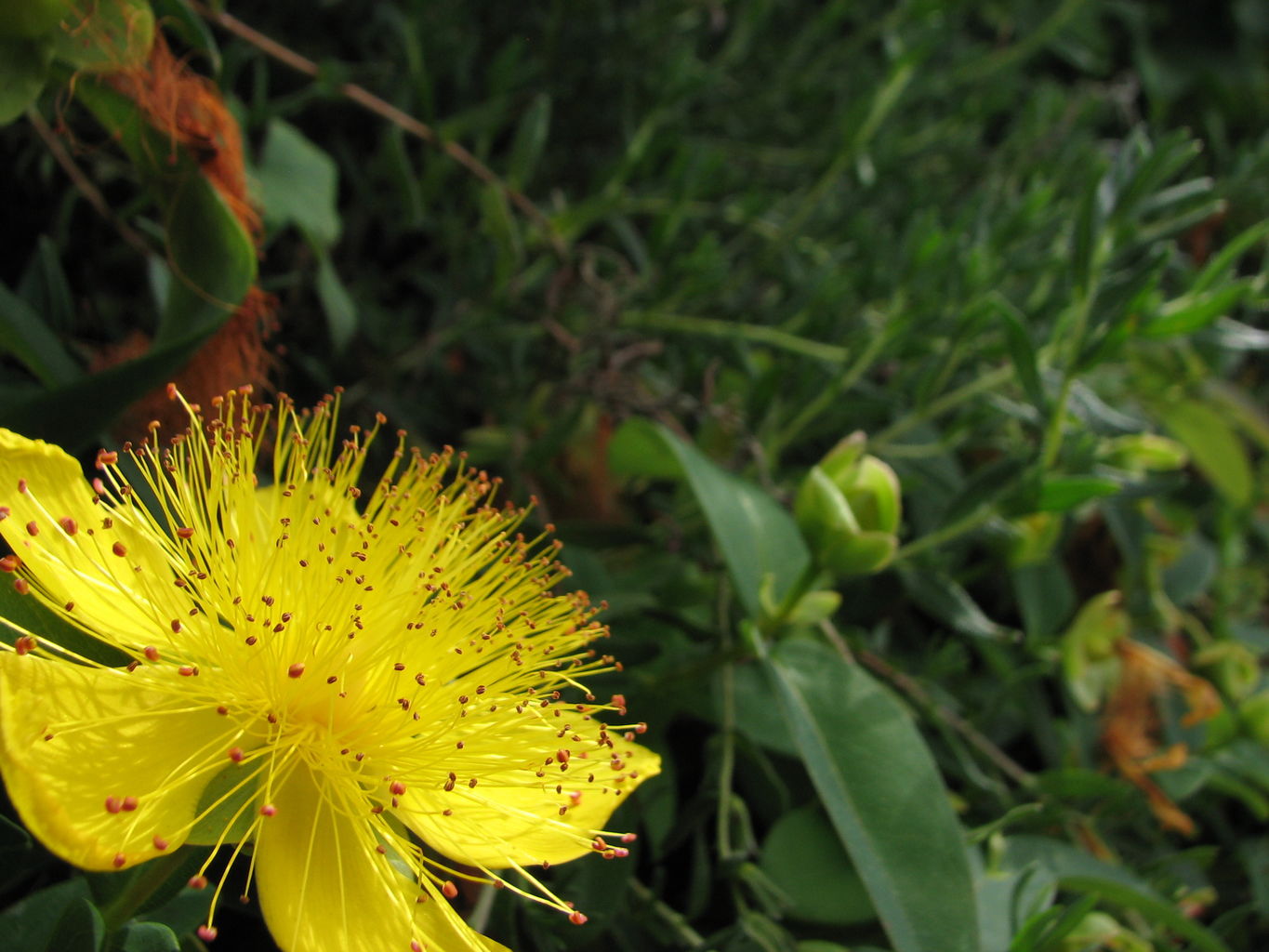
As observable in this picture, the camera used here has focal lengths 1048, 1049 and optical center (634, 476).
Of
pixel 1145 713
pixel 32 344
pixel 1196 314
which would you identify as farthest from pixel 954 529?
pixel 32 344

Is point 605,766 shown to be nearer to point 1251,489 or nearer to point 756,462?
point 756,462

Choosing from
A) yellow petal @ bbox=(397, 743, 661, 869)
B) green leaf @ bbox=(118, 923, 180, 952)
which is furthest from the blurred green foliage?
yellow petal @ bbox=(397, 743, 661, 869)

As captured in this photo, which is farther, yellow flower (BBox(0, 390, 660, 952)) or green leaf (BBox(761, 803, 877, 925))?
green leaf (BBox(761, 803, 877, 925))

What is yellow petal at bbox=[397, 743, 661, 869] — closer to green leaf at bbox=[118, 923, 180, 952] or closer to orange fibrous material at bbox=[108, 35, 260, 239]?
green leaf at bbox=[118, 923, 180, 952]

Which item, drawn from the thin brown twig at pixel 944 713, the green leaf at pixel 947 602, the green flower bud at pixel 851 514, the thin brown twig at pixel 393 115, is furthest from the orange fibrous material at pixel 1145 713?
the thin brown twig at pixel 393 115

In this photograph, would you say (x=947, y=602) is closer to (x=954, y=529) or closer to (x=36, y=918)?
(x=954, y=529)

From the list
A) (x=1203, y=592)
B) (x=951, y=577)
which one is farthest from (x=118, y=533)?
(x=1203, y=592)
